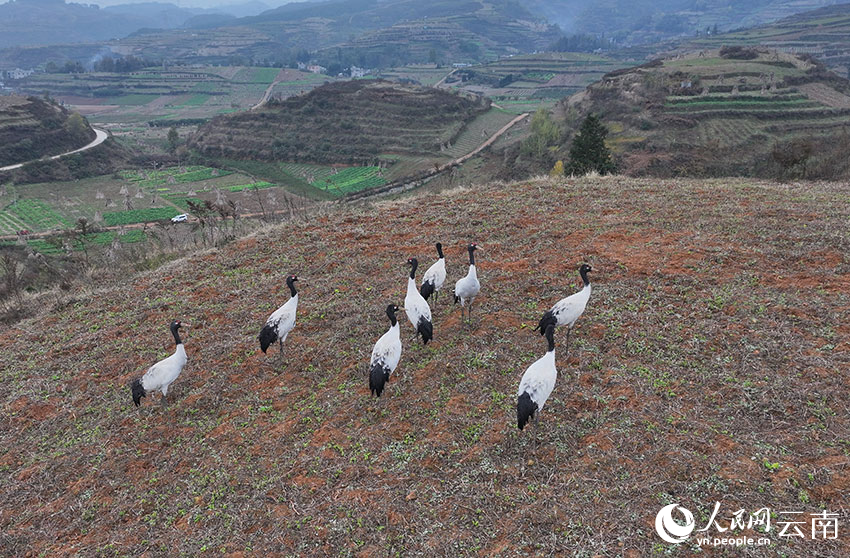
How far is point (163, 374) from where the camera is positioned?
10.7 m

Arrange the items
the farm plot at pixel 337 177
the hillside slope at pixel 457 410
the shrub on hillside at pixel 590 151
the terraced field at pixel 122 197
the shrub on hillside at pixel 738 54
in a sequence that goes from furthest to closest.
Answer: the shrub on hillside at pixel 738 54
the farm plot at pixel 337 177
the terraced field at pixel 122 197
the shrub on hillside at pixel 590 151
the hillside slope at pixel 457 410

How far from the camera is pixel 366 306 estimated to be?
14.1 m

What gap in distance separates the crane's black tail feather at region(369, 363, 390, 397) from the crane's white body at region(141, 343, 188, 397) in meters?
4.62

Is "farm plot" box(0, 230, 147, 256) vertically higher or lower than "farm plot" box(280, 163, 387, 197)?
lower

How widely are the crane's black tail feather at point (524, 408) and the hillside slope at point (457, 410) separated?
41 cm

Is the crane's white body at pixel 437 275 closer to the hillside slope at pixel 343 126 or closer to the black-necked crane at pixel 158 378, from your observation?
the black-necked crane at pixel 158 378

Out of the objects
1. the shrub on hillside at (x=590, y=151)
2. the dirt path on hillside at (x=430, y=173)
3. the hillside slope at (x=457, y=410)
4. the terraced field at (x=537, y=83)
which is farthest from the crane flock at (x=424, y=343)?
the terraced field at (x=537, y=83)

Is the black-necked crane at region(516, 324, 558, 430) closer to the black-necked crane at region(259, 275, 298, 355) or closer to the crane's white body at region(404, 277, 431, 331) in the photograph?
the crane's white body at region(404, 277, 431, 331)

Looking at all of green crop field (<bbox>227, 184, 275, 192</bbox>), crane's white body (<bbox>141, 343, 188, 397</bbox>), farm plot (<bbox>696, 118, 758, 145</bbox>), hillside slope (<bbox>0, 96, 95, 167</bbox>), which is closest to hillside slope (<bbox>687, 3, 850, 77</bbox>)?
farm plot (<bbox>696, 118, 758, 145</bbox>)

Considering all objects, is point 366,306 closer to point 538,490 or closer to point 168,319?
point 168,319

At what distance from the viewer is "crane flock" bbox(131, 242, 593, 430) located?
872 centimetres

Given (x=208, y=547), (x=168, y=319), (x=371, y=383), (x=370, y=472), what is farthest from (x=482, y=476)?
(x=168, y=319)

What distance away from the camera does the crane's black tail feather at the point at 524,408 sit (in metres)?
8.48

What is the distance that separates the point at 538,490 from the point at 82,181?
11956cm
